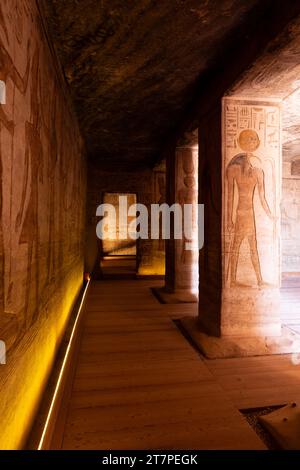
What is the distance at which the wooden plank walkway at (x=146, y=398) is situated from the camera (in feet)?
6.38

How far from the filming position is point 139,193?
8.77m

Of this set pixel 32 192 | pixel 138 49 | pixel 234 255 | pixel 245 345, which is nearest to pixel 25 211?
pixel 32 192

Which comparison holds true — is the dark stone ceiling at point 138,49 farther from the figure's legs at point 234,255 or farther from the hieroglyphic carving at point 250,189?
the figure's legs at point 234,255

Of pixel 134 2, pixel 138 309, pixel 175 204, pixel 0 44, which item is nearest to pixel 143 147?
pixel 175 204

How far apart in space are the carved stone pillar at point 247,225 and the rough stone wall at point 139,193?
5.22 m

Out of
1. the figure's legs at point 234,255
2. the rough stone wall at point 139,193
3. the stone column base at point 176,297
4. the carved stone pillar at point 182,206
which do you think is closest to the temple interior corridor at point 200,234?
the figure's legs at point 234,255

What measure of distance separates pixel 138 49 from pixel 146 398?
3592 mm

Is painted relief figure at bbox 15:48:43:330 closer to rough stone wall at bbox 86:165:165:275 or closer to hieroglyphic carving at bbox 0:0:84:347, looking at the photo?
hieroglyphic carving at bbox 0:0:84:347

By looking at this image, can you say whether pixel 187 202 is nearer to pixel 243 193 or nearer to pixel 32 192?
pixel 243 193

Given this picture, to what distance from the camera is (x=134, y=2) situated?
2377 millimetres

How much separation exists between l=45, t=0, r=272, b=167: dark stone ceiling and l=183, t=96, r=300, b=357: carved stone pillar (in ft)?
2.51

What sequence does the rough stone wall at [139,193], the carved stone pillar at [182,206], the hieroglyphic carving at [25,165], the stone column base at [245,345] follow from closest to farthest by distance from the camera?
the hieroglyphic carving at [25,165]
the stone column base at [245,345]
the carved stone pillar at [182,206]
the rough stone wall at [139,193]

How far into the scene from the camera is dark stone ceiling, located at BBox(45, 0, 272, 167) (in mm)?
2451
